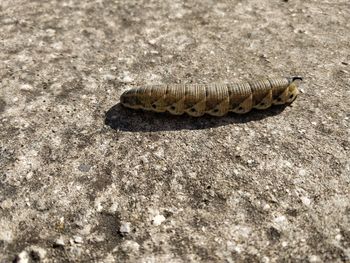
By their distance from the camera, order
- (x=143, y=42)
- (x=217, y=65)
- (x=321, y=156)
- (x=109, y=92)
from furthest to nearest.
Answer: (x=143, y=42) → (x=217, y=65) → (x=109, y=92) → (x=321, y=156)

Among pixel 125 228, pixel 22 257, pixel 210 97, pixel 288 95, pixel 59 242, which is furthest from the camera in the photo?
pixel 288 95

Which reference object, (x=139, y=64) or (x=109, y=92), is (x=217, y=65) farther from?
(x=109, y=92)

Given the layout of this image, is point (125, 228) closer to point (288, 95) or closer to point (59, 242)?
point (59, 242)

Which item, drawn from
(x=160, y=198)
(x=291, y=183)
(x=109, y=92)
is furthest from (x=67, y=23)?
(x=291, y=183)

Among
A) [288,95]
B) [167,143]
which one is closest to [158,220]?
[167,143]

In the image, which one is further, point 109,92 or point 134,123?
point 109,92

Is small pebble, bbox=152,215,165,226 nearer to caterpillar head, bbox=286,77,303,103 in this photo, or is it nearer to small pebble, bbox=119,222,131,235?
small pebble, bbox=119,222,131,235

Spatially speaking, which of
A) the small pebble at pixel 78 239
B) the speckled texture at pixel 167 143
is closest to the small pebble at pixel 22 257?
the speckled texture at pixel 167 143
